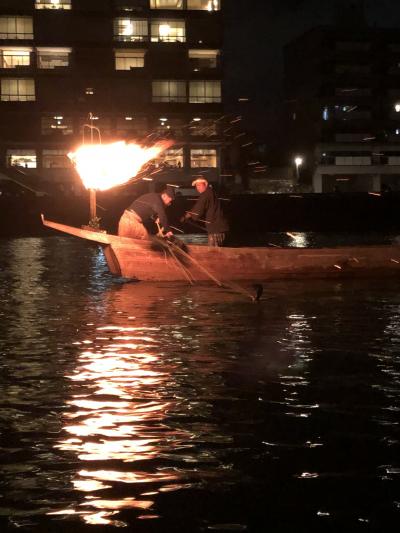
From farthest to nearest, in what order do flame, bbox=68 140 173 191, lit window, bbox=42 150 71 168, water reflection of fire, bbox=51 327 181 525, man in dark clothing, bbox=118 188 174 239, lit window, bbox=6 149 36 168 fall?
lit window, bbox=6 149 36 168, lit window, bbox=42 150 71 168, flame, bbox=68 140 173 191, man in dark clothing, bbox=118 188 174 239, water reflection of fire, bbox=51 327 181 525

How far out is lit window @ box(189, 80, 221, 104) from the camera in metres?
70.6

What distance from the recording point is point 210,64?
234 feet

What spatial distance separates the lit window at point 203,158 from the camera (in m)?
69.2

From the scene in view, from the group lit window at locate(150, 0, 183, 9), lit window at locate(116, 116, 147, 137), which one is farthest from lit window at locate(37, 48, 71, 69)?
lit window at locate(150, 0, 183, 9)

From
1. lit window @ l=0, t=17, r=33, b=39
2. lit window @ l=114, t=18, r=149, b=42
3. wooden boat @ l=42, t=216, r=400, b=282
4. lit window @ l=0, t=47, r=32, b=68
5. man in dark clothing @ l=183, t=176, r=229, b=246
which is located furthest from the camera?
lit window @ l=114, t=18, r=149, b=42

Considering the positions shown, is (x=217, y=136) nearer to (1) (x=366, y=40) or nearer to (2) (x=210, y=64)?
(2) (x=210, y=64)

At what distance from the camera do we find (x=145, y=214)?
1889cm

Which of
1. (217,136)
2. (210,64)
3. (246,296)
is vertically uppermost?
(210,64)

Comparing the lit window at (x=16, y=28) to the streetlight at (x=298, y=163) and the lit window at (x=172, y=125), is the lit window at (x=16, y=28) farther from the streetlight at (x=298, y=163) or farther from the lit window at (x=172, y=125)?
the streetlight at (x=298, y=163)

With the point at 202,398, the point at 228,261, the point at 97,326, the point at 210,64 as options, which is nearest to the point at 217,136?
the point at 210,64

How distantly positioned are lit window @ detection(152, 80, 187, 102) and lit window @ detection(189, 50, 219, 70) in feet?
5.98

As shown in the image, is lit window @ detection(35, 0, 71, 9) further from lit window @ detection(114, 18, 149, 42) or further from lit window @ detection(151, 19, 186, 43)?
lit window @ detection(151, 19, 186, 43)

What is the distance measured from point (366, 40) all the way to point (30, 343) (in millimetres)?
72862

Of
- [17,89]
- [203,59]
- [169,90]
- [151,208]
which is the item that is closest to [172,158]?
[169,90]
